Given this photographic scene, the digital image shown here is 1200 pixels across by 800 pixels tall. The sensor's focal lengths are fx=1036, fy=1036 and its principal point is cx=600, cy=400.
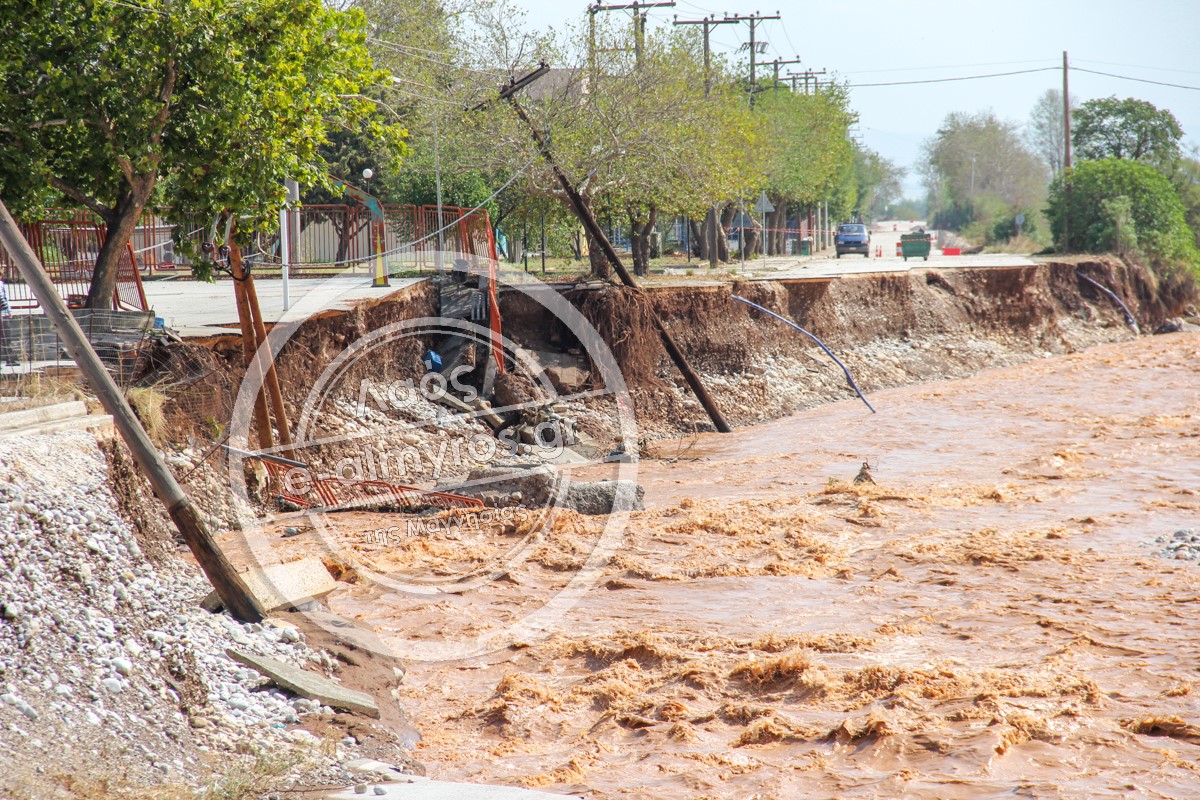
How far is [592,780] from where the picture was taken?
6.99 m

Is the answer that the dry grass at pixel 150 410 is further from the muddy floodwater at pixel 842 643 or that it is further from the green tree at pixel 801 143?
the green tree at pixel 801 143

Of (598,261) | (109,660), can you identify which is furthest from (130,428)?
(598,261)

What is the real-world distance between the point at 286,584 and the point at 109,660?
2.35 m

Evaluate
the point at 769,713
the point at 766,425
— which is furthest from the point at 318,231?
the point at 769,713

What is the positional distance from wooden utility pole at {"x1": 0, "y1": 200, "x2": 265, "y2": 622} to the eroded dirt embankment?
46.3ft

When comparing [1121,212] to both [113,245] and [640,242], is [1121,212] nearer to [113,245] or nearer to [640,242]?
[640,242]

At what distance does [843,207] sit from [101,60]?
226 feet

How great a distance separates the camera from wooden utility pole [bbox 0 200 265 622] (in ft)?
24.4

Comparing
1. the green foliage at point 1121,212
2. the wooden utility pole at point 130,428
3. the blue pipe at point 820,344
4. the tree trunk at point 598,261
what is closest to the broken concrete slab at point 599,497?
the wooden utility pole at point 130,428

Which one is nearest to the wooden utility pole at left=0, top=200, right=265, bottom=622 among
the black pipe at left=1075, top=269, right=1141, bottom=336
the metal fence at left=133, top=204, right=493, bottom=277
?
the metal fence at left=133, top=204, right=493, bottom=277

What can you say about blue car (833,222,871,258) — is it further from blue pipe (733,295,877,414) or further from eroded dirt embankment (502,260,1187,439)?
blue pipe (733,295,877,414)

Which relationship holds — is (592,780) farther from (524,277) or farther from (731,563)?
(524,277)

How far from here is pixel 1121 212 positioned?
42.2 meters

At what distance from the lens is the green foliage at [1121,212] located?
139ft
